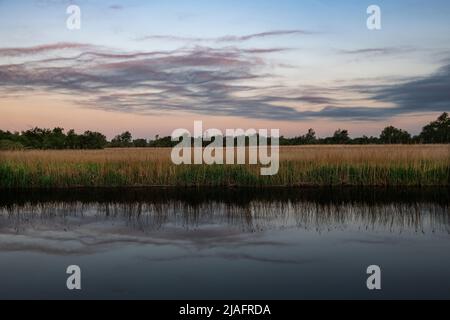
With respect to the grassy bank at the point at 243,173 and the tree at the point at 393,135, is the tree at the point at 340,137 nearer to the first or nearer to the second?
the tree at the point at 393,135

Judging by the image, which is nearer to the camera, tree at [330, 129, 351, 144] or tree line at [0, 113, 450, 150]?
tree line at [0, 113, 450, 150]

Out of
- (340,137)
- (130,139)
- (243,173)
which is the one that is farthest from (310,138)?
(243,173)

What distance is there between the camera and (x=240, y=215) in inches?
433

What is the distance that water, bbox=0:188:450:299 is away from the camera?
20.0 ft

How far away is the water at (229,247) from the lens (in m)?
6.08

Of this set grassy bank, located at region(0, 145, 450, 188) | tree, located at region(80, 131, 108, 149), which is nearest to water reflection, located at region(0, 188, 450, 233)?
grassy bank, located at region(0, 145, 450, 188)

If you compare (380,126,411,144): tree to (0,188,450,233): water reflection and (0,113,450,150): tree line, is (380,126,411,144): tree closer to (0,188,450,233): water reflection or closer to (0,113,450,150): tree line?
(0,113,450,150): tree line

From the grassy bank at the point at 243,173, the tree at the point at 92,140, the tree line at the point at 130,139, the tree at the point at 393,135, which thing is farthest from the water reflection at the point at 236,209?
the tree at the point at 393,135

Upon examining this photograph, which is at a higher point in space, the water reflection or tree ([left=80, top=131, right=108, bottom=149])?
tree ([left=80, top=131, right=108, bottom=149])

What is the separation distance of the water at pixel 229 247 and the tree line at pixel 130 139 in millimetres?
38880

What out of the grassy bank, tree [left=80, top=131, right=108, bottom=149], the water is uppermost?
tree [left=80, top=131, right=108, bottom=149]

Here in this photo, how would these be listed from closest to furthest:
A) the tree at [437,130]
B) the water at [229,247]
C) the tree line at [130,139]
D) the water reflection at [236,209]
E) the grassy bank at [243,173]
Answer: the water at [229,247]
the water reflection at [236,209]
the grassy bank at [243,173]
the tree line at [130,139]
the tree at [437,130]
